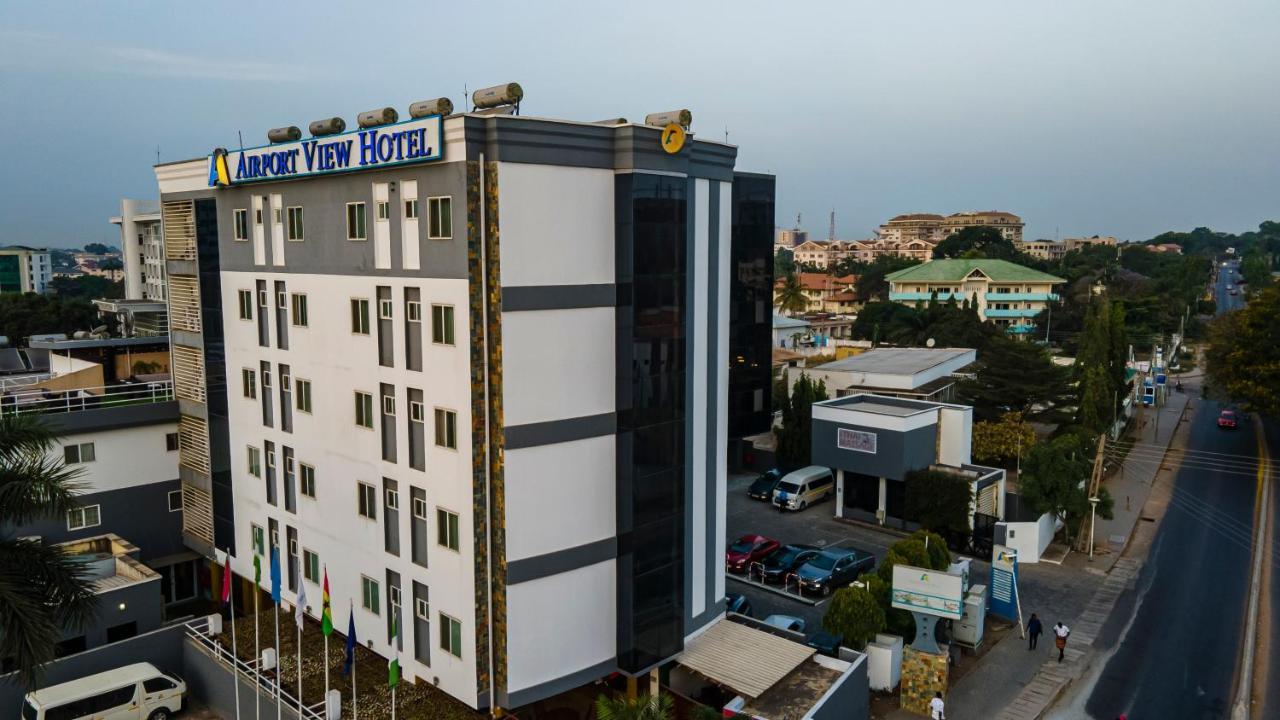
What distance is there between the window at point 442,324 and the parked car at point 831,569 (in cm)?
1906

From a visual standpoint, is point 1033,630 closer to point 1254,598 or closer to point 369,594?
point 1254,598

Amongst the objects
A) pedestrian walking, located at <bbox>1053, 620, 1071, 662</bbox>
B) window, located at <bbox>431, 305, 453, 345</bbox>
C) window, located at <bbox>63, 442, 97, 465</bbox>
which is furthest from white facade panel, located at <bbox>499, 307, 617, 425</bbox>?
window, located at <bbox>63, 442, 97, 465</bbox>

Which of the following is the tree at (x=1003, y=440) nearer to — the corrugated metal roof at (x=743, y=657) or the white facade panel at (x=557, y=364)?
the corrugated metal roof at (x=743, y=657)

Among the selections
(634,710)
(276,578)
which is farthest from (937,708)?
(276,578)

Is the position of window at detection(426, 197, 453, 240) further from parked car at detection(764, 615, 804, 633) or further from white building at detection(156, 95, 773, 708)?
parked car at detection(764, 615, 804, 633)

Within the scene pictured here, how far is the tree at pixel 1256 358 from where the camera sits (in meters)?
50.2

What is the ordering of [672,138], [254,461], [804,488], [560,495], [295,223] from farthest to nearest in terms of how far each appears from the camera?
[804,488] → [254,461] → [295,223] → [672,138] → [560,495]

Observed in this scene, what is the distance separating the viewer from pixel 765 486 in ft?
146

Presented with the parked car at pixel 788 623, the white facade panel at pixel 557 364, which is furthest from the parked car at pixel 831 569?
the white facade panel at pixel 557 364

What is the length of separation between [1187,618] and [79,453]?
4003 centimetres

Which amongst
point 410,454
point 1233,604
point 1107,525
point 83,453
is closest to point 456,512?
point 410,454

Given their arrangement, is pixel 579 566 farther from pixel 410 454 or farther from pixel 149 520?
pixel 149 520

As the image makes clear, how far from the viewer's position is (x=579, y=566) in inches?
787

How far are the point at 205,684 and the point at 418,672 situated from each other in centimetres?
850
